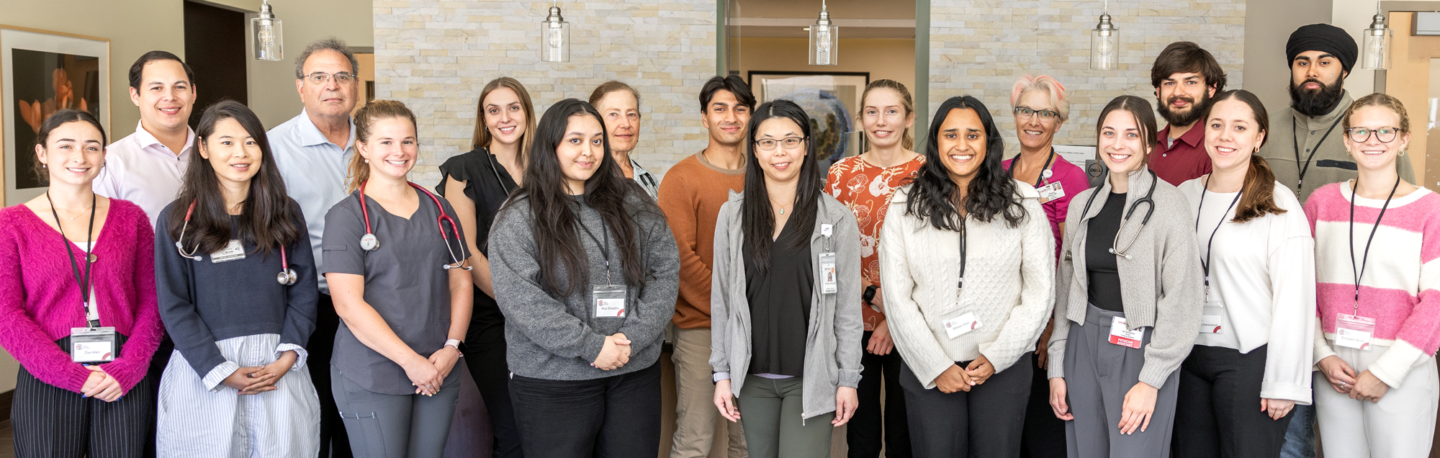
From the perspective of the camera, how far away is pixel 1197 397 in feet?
8.23

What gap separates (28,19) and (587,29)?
3.20 m

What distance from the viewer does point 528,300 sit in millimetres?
2178

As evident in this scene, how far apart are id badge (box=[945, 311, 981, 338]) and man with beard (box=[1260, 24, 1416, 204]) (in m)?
1.70

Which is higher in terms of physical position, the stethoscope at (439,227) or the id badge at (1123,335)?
the stethoscope at (439,227)

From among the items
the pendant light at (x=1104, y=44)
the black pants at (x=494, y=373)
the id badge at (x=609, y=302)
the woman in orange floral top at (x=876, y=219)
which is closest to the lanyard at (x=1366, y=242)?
the woman in orange floral top at (x=876, y=219)

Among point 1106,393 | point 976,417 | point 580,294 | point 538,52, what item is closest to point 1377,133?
point 1106,393

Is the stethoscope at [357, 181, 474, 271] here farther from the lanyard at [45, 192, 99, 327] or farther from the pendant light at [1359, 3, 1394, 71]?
the pendant light at [1359, 3, 1394, 71]

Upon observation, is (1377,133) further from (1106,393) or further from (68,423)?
(68,423)

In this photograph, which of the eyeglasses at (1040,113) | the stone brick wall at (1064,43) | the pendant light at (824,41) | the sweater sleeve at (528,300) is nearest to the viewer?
the sweater sleeve at (528,300)

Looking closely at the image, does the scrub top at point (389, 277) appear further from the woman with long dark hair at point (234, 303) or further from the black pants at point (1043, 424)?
A: the black pants at point (1043, 424)

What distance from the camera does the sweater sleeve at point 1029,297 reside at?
2355mm

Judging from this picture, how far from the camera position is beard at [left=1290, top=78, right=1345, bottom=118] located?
314cm

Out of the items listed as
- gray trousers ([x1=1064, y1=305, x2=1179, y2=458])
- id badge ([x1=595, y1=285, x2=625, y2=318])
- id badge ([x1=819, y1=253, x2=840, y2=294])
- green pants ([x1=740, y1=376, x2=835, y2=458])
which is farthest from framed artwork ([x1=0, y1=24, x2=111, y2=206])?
gray trousers ([x1=1064, y1=305, x2=1179, y2=458])

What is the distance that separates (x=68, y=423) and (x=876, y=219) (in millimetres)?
2536
